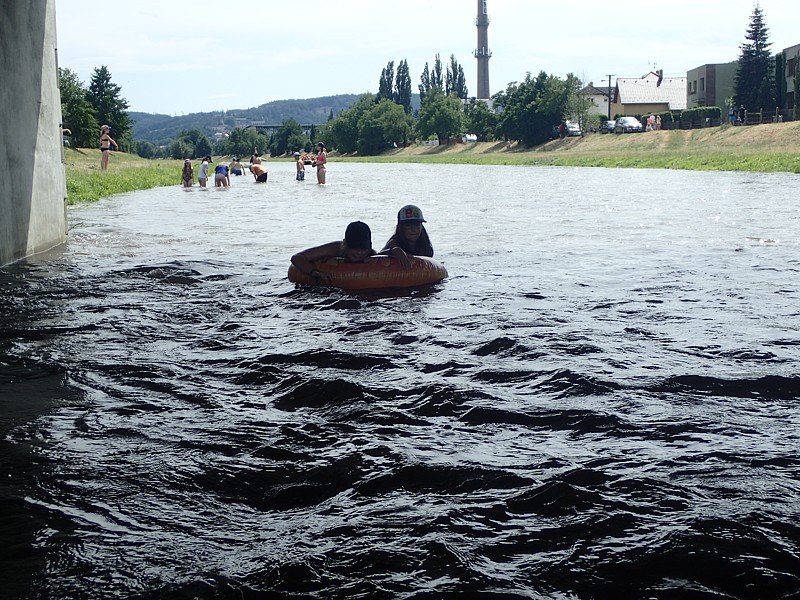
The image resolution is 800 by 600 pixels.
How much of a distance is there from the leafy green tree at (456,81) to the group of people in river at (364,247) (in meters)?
160

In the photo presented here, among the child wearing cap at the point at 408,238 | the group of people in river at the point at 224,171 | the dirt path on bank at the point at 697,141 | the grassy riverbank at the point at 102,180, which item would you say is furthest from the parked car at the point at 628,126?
the child wearing cap at the point at 408,238

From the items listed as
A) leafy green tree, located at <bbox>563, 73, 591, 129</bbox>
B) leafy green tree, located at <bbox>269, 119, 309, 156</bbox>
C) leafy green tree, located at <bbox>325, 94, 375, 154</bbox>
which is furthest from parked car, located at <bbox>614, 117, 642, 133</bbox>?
leafy green tree, located at <bbox>269, 119, 309, 156</bbox>

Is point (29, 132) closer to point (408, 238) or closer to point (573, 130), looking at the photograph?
point (408, 238)

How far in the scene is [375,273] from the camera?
37.1 feet

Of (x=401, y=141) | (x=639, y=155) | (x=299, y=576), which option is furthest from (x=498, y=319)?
(x=401, y=141)

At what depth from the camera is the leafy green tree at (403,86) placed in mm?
161375

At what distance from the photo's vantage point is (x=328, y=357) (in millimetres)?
8156

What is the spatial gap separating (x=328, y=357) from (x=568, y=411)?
2491mm

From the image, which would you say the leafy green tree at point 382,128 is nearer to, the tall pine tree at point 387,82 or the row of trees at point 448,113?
the row of trees at point 448,113

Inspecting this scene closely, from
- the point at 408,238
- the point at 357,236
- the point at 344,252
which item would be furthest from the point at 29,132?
the point at 408,238

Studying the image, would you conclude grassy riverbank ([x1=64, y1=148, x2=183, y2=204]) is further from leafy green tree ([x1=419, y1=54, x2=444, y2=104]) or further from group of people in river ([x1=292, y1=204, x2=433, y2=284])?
leafy green tree ([x1=419, y1=54, x2=444, y2=104])

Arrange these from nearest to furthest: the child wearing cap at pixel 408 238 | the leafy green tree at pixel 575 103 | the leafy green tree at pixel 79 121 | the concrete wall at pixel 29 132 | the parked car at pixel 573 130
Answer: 1. the child wearing cap at pixel 408 238
2. the concrete wall at pixel 29 132
3. the leafy green tree at pixel 79 121
4. the parked car at pixel 573 130
5. the leafy green tree at pixel 575 103

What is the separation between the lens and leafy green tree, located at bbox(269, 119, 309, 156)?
18575 cm

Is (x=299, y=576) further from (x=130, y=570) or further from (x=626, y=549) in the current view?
(x=626, y=549)
